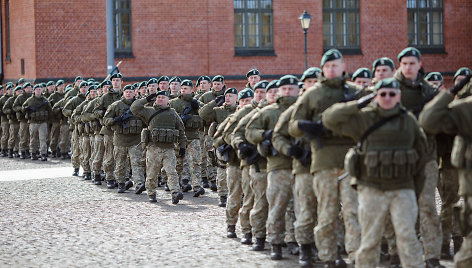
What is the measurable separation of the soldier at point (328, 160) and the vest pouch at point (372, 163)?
3.27 feet

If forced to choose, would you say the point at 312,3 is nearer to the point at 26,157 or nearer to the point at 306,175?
the point at 26,157

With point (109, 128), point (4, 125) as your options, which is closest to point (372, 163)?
point (109, 128)

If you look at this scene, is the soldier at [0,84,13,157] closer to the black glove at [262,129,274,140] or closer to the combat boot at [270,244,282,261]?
the black glove at [262,129,274,140]

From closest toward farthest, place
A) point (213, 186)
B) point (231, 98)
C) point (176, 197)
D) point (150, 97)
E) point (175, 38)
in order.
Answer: point (231, 98) → point (176, 197) → point (150, 97) → point (213, 186) → point (175, 38)

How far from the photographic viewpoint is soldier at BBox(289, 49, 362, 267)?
9.04 meters

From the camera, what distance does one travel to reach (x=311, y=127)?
897cm

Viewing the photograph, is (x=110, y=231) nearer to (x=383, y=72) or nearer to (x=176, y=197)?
(x=176, y=197)

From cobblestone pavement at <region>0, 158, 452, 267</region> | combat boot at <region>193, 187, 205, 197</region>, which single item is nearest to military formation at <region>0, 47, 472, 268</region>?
cobblestone pavement at <region>0, 158, 452, 267</region>

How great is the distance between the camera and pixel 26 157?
26.9 meters

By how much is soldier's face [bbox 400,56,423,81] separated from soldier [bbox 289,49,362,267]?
729mm

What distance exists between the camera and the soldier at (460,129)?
7.96 meters

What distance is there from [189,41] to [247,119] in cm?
2056

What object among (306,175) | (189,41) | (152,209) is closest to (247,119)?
(306,175)

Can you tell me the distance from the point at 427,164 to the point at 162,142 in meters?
7.04
